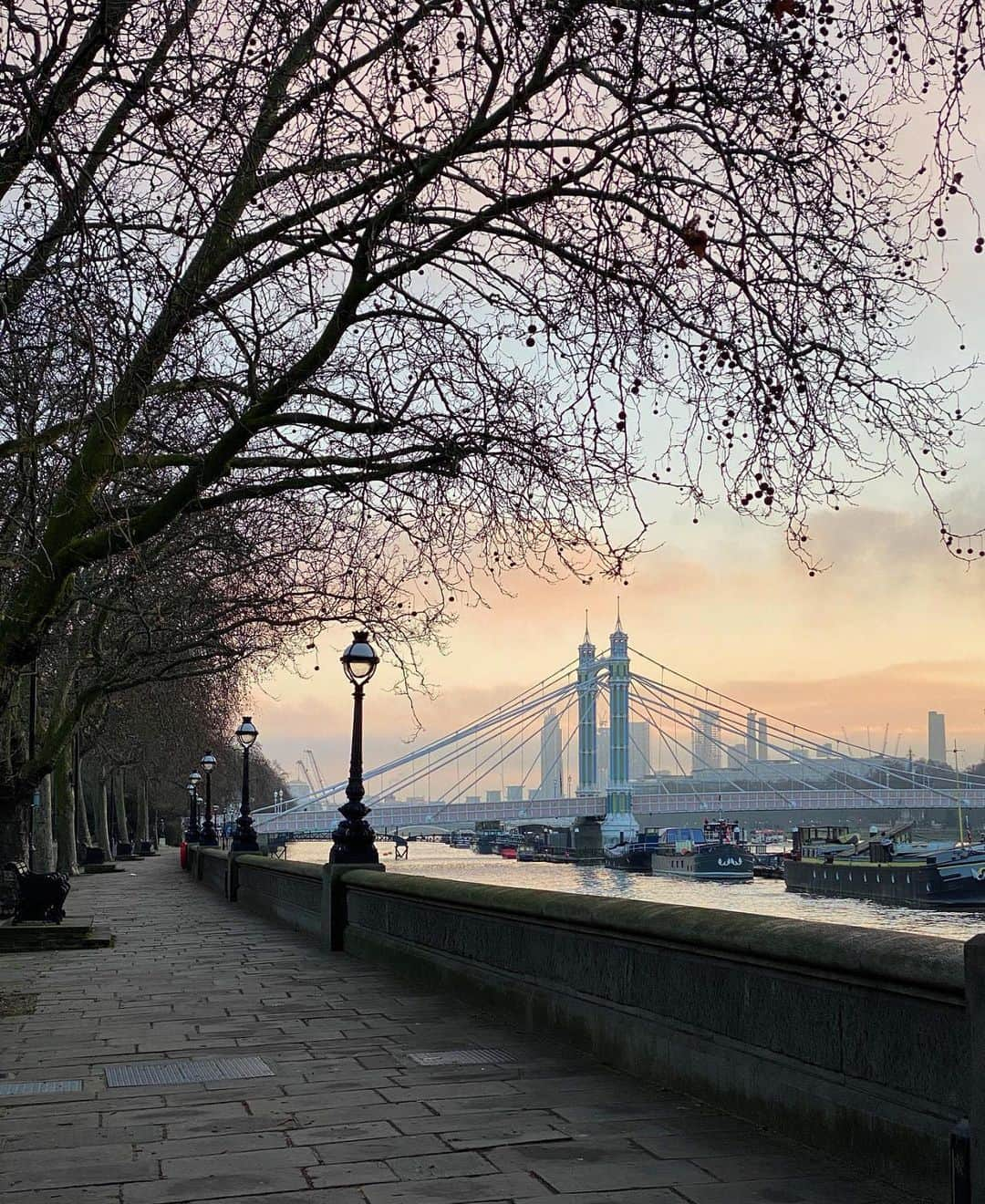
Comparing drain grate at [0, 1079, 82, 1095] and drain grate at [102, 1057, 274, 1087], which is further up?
drain grate at [102, 1057, 274, 1087]

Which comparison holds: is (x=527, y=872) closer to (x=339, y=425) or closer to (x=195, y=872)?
(x=195, y=872)

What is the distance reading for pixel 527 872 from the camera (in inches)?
3802

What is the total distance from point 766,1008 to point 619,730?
9868cm

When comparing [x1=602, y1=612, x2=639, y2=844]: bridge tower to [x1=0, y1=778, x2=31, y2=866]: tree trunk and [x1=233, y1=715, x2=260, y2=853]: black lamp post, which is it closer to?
[x1=233, y1=715, x2=260, y2=853]: black lamp post

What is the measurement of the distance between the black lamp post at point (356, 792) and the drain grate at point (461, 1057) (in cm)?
734

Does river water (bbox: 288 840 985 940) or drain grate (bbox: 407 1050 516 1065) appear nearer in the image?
drain grate (bbox: 407 1050 516 1065)

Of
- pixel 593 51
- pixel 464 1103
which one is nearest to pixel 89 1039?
pixel 464 1103

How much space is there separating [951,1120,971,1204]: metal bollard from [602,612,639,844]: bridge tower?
98.5m

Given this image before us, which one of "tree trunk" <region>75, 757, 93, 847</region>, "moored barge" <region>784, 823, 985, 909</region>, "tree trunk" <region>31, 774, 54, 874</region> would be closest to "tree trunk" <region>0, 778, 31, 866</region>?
"tree trunk" <region>31, 774, 54, 874</region>

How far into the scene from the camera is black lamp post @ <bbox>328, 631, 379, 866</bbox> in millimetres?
15406

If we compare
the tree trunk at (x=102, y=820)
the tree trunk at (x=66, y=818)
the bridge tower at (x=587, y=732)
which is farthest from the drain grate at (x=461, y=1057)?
the bridge tower at (x=587, y=732)

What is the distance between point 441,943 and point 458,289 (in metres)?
5.06

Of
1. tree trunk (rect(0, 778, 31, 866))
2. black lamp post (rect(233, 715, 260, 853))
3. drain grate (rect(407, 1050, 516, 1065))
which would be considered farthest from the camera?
black lamp post (rect(233, 715, 260, 853))

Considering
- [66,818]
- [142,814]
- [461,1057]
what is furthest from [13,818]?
[142,814]
